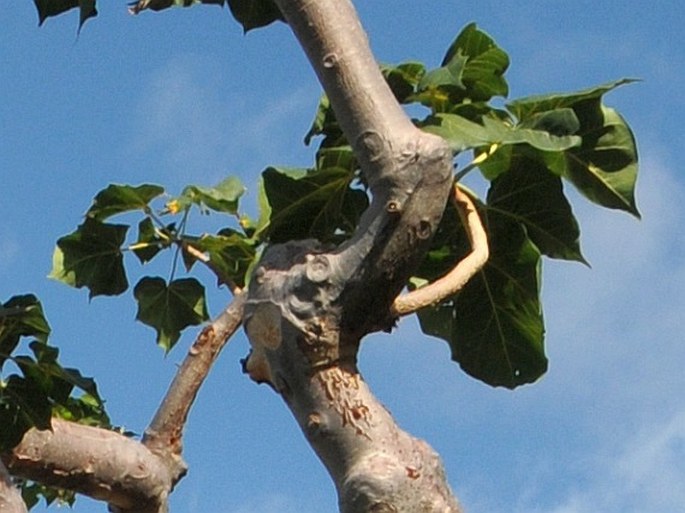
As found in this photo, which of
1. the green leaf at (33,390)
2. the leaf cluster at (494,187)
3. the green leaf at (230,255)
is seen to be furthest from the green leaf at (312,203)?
the green leaf at (33,390)

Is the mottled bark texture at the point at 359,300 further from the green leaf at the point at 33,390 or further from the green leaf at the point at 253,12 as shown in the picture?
the green leaf at the point at 33,390

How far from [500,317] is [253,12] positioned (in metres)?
0.52

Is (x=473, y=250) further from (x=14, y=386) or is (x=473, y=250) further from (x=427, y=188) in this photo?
(x=14, y=386)

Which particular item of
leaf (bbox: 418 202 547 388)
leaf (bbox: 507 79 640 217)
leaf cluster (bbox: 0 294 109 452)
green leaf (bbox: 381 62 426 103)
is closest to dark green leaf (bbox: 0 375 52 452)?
leaf cluster (bbox: 0 294 109 452)

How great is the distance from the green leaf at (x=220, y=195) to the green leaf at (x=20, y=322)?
344 mm

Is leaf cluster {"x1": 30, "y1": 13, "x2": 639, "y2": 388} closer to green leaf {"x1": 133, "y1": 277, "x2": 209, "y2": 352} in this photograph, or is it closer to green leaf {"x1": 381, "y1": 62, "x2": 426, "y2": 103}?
green leaf {"x1": 381, "y1": 62, "x2": 426, "y2": 103}

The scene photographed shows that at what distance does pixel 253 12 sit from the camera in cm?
180

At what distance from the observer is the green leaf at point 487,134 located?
4.57ft

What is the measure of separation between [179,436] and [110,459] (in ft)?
0.47

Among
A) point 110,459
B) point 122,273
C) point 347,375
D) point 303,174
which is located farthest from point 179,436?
point 347,375

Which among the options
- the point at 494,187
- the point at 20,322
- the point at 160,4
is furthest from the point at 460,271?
the point at 20,322

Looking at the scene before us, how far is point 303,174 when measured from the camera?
152cm

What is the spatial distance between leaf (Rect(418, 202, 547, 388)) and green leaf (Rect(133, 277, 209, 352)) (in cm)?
67

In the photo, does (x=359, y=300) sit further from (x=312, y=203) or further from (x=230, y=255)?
(x=230, y=255)
